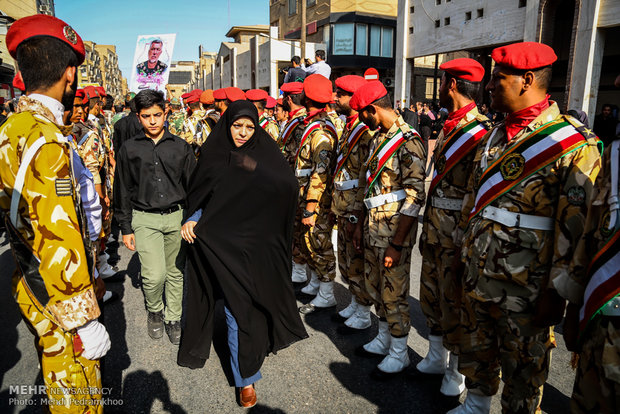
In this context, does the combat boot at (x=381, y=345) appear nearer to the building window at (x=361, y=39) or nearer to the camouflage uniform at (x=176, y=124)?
the camouflage uniform at (x=176, y=124)

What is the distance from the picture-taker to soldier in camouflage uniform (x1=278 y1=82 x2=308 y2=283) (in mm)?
4754

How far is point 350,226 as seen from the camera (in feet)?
12.3

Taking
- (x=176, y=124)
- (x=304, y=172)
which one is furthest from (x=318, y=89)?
(x=176, y=124)

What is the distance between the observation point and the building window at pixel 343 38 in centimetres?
2706

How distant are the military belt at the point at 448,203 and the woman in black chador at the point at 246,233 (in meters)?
1.04

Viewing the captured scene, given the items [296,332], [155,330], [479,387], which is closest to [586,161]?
[479,387]

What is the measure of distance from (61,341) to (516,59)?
2646 millimetres

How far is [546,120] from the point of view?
2107 mm

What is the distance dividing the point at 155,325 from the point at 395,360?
7.38 feet

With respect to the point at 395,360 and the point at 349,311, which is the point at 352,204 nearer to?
the point at 349,311

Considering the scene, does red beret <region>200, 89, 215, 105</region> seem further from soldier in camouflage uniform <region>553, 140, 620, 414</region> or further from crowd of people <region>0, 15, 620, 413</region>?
soldier in camouflage uniform <region>553, 140, 620, 414</region>

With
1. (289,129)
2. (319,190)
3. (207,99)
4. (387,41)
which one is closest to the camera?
(319,190)

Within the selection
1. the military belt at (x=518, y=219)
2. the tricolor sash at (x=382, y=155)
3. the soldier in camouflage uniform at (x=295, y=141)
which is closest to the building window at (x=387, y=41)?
the soldier in camouflage uniform at (x=295, y=141)

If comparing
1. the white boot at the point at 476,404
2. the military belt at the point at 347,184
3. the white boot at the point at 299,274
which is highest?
the military belt at the point at 347,184
